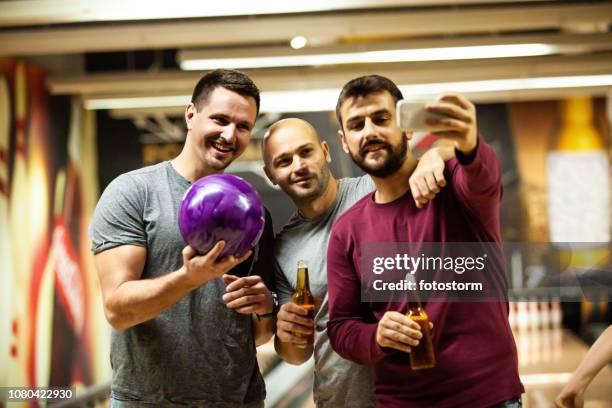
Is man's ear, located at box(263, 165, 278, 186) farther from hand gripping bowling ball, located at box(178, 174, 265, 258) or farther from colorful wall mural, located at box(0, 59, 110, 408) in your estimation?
colorful wall mural, located at box(0, 59, 110, 408)

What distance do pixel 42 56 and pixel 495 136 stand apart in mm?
3521

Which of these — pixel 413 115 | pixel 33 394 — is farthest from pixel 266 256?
pixel 33 394

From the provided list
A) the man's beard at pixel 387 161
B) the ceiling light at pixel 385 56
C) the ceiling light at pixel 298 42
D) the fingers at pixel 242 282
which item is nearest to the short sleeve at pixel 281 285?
the fingers at pixel 242 282

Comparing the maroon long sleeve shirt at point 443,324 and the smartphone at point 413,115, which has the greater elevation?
the smartphone at point 413,115

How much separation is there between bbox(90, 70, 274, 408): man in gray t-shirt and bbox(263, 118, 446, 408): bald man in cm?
5

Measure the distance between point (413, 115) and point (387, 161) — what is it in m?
0.19

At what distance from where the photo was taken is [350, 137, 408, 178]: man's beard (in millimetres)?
1405

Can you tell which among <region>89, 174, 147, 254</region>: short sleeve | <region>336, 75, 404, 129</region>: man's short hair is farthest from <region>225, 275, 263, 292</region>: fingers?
<region>336, 75, 404, 129</region>: man's short hair

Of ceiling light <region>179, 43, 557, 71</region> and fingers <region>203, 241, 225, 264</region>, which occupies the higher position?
ceiling light <region>179, 43, 557, 71</region>

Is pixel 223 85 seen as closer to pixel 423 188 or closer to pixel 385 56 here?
pixel 423 188

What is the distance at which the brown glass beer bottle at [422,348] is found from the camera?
4.45 feet

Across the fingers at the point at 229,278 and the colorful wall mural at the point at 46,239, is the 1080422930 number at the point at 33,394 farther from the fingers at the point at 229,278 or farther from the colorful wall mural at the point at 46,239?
the fingers at the point at 229,278

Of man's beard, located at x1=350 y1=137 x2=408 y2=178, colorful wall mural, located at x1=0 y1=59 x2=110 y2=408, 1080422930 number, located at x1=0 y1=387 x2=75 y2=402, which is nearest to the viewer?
man's beard, located at x1=350 y1=137 x2=408 y2=178

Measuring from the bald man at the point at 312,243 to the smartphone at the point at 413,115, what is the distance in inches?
12.1
